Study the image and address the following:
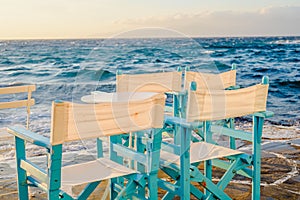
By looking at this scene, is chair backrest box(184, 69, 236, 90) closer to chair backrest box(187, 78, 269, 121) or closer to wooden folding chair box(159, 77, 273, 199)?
wooden folding chair box(159, 77, 273, 199)

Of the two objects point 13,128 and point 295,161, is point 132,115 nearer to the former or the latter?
point 13,128

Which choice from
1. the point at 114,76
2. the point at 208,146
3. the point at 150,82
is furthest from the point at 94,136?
the point at 114,76

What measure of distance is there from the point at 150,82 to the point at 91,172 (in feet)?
5.46

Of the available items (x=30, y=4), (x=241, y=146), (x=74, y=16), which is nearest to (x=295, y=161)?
(x=241, y=146)

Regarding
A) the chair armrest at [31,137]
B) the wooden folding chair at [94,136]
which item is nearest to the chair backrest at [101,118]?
the wooden folding chair at [94,136]

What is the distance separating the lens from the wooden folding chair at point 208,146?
293 centimetres

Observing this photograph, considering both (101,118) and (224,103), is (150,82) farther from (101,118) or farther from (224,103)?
(101,118)

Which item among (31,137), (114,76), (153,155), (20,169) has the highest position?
(31,137)

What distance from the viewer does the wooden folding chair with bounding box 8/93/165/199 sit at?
2.42 m

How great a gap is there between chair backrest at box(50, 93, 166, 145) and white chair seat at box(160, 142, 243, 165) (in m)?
0.59

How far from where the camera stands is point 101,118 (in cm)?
254

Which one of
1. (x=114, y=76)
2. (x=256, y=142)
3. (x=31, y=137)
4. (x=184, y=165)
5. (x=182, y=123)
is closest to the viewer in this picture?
(x=31, y=137)

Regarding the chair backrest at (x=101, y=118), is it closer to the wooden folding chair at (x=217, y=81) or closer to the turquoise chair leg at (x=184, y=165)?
the turquoise chair leg at (x=184, y=165)

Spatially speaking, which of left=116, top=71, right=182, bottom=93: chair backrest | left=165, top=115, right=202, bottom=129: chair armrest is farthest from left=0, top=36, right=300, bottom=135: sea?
left=165, top=115, right=202, bottom=129: chair armrest
